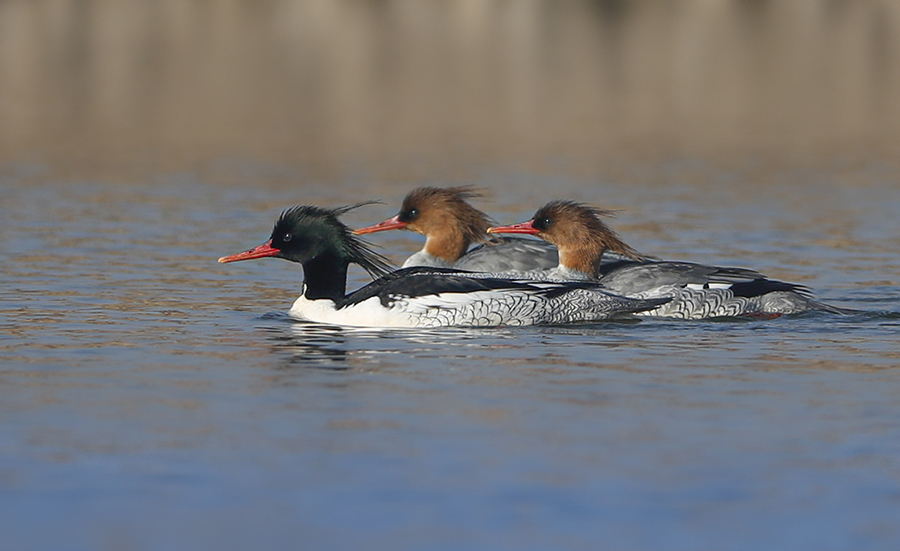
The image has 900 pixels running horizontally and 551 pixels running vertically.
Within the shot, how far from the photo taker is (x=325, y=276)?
11.5 metres

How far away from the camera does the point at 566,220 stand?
12.7 metres

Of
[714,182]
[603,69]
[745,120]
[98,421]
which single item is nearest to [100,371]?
[98,421]

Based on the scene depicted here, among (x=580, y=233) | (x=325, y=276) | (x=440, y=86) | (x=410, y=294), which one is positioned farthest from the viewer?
(x=440, y=86)

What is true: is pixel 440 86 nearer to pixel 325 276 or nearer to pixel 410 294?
pixel 325 276

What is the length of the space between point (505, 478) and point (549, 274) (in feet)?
20.9

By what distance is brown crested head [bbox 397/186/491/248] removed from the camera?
14109 millimetres

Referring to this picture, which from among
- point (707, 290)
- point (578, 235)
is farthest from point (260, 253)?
point (707, 290)

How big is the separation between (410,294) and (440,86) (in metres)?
21.8

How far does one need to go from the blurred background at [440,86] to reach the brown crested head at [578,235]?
27.9 ft

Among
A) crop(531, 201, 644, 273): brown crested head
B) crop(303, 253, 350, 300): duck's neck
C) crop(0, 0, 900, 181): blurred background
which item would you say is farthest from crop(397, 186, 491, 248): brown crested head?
crop(0, 0, 900, 181): blurred background

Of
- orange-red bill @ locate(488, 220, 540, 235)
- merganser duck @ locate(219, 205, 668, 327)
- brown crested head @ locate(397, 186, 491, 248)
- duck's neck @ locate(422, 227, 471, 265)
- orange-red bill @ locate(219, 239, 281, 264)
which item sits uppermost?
brown crested head @ locate(397, 186, 491, 248)

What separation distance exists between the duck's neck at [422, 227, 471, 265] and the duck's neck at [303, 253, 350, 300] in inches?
105

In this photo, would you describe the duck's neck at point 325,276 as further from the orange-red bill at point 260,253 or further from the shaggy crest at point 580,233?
the shaggy crest at point 580,233

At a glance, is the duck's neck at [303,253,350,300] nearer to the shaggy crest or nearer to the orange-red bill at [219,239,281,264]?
the orange-red bill at [219,239,281,264]
